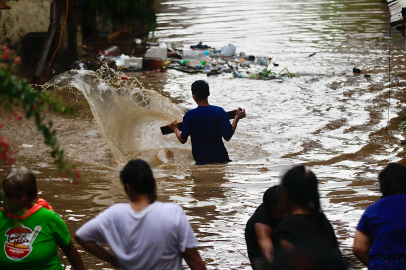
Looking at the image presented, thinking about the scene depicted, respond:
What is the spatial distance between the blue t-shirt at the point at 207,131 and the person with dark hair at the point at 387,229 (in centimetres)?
321

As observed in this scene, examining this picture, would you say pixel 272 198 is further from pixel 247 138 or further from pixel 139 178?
pixel 247 138

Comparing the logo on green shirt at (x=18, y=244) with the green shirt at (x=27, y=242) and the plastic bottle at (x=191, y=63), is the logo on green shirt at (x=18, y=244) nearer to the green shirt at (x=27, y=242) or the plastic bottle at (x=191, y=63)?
the green shirt at (x=27, y=242)

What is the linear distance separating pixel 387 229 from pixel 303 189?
1.77 ft

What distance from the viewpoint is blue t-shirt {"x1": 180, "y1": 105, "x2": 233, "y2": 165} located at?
623 cm

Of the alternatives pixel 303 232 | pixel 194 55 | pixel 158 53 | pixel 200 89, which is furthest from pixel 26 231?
pixel 194 55

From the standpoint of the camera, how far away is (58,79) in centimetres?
1244

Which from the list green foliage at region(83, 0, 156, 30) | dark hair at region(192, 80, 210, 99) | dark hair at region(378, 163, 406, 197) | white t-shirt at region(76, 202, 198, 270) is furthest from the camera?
green foliage at region(83, 0, 156, 30)

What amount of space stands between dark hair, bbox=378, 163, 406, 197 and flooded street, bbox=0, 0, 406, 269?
55.2 inches

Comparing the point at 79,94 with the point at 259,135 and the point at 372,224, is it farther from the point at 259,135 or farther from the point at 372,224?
the point at 372,224

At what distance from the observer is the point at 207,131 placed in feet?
20.7

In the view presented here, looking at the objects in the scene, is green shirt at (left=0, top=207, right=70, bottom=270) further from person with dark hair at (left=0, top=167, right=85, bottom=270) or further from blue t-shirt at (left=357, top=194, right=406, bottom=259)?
blue t-shirt at (left=357, top=194, right=406, bottom=259)

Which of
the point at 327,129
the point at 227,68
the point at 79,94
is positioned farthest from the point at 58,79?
the point at 327,129

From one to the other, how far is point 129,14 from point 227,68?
4.56m

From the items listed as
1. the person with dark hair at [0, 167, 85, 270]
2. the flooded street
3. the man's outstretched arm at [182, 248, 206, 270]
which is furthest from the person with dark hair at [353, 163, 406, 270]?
the person with dark hair at [0, 167, 85, 270]
